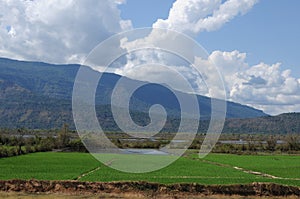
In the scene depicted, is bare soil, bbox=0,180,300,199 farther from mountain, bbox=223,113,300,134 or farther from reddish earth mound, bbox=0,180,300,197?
mountain, bbox=223,113,300,134

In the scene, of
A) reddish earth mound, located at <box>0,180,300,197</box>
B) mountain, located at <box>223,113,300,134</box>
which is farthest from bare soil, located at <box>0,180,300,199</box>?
mountain, located at <box>223,113,300,134</box>

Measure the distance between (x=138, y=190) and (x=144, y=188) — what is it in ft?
1.43

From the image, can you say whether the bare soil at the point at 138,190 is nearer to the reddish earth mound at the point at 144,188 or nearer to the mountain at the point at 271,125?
the reddish earth mound at the point at 144,188

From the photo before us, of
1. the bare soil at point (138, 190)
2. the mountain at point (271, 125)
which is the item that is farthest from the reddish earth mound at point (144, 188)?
the mountain at point (271, 125)

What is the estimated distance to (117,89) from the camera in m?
22.0

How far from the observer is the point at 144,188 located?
25297mm

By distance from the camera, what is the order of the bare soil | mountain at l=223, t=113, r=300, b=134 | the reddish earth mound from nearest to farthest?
the bare soil < the reddish earth mound < mountain at l=223, t=113, r=300, b=134

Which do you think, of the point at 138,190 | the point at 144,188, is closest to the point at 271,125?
the point at 144,188

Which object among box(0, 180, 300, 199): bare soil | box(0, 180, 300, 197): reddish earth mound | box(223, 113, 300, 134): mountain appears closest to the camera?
box(0, 180, 300, 199): bare soil

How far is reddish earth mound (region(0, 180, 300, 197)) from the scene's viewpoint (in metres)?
25.0

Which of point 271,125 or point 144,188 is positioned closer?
point 144,188

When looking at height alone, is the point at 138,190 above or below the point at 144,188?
below

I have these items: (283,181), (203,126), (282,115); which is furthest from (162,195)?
(282,115)

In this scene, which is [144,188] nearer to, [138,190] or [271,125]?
[138,190]
